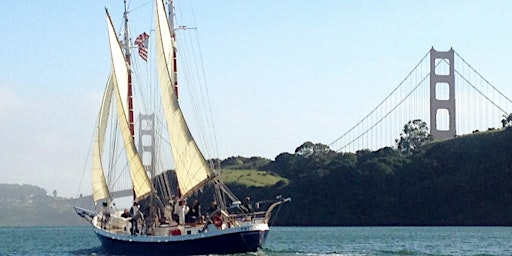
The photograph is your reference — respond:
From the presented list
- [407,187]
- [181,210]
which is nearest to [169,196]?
[181,210]

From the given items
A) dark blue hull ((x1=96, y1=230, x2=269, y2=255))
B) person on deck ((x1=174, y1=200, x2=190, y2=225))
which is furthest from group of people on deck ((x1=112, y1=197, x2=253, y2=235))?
dark blue hull ((x1=96, y1=230, x2=269, y2=255))

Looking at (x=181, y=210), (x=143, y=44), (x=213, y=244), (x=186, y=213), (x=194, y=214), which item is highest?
(x=143, y=44)

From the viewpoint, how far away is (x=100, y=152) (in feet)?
247

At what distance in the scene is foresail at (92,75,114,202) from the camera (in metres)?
74.6

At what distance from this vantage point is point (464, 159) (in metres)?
154

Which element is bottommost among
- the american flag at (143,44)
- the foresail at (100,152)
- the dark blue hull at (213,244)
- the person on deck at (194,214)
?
the dark blue hull at (213,244)

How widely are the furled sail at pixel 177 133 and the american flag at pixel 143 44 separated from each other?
8631mm

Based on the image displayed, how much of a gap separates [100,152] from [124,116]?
6151mm

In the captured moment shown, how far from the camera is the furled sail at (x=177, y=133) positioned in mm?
62469

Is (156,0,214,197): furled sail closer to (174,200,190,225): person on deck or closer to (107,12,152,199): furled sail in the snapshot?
(174,200,190,225): person on deck

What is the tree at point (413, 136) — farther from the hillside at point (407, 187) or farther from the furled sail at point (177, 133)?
the furled sail at point (177, 133)

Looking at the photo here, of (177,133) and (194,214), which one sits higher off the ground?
(177,133)

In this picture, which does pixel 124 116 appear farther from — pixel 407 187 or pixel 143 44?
pixel 407 187

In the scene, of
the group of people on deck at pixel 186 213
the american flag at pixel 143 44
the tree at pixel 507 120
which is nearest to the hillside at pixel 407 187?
the tree at pixel 507 120
